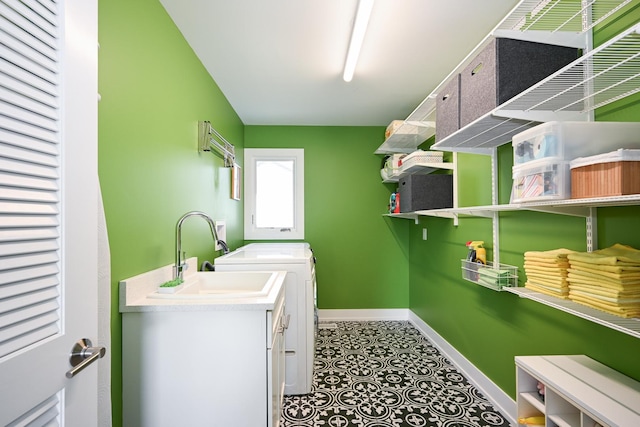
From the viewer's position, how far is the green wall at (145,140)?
4.51ft

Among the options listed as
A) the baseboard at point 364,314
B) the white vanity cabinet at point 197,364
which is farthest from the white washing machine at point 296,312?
the baseboard at point 364,314

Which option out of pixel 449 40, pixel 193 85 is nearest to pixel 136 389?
pixel 193 85

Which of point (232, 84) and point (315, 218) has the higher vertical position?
point (232, 84)

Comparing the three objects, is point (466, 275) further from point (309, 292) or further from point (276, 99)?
point (276, 99)

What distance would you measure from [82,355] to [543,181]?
1556mm

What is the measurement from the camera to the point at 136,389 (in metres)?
1.44

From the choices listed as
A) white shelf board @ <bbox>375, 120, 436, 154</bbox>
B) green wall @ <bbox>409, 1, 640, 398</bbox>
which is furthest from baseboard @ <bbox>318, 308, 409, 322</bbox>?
white shelf board @ <bbox>375, 120, 436, 154</bbox>

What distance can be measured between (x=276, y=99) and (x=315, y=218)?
1.49 m

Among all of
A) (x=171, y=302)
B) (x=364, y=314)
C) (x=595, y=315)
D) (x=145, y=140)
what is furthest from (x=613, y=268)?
(x=364, y=314)

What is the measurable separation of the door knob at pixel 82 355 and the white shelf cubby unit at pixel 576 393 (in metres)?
1.46

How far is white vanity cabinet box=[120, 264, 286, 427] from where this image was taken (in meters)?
1.43

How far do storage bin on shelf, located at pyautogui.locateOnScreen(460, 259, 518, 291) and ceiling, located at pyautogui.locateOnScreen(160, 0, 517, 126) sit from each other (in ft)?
4.72

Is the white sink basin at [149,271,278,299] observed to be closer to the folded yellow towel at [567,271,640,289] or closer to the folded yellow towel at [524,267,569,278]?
the folded yellow towel at [524,267,569,278]

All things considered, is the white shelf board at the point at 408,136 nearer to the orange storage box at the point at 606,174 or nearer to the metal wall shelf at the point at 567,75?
the metal wall shelf at the point at 567,75
